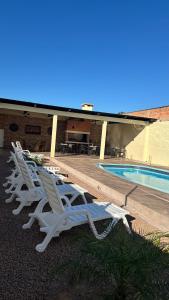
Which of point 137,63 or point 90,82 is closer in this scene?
point 137,63

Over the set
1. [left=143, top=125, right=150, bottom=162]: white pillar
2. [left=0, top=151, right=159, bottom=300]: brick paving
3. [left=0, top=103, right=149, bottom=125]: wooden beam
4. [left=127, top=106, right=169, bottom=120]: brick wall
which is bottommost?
[left=0, top=151, right=159, bottom=300]: brick paving

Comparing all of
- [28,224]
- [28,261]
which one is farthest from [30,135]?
[28,261]

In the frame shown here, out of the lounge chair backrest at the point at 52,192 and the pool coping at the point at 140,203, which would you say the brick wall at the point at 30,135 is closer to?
the pool coping at the point at 140,203

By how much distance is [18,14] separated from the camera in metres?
11.9

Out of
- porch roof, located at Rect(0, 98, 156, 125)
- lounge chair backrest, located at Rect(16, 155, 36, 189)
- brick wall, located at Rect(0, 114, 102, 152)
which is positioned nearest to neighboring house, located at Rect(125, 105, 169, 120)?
porch roof, located at Rect(0, 98, 156, 125)

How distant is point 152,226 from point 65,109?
37.7ft

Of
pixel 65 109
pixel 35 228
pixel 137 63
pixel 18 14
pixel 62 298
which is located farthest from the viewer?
pixel 137 63

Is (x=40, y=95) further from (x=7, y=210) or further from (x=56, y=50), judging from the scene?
(x=7, y=210)

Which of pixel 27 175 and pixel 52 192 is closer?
pixel 52 192

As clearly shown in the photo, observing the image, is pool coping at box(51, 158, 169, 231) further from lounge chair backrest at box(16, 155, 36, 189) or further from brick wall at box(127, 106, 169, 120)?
brick wall at box(127, 106, 169, 120)

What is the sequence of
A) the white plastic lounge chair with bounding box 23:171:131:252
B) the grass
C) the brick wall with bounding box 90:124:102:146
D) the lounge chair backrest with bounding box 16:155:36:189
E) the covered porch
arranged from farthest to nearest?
the brick wall with bounding box 90:124:102:146
the covered porch
the lounge chair backrest with bounding box 16:155:36:189
the white plastic lounge chair with bounding box 23:171:131:252
the grass

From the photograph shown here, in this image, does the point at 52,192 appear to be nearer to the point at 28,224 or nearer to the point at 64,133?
the point at 28,224

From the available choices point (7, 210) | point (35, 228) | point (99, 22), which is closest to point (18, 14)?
point (99, 22)

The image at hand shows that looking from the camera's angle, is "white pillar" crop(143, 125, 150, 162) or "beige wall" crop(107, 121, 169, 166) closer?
"beige wall" crop(107, 121, 169, 166)
